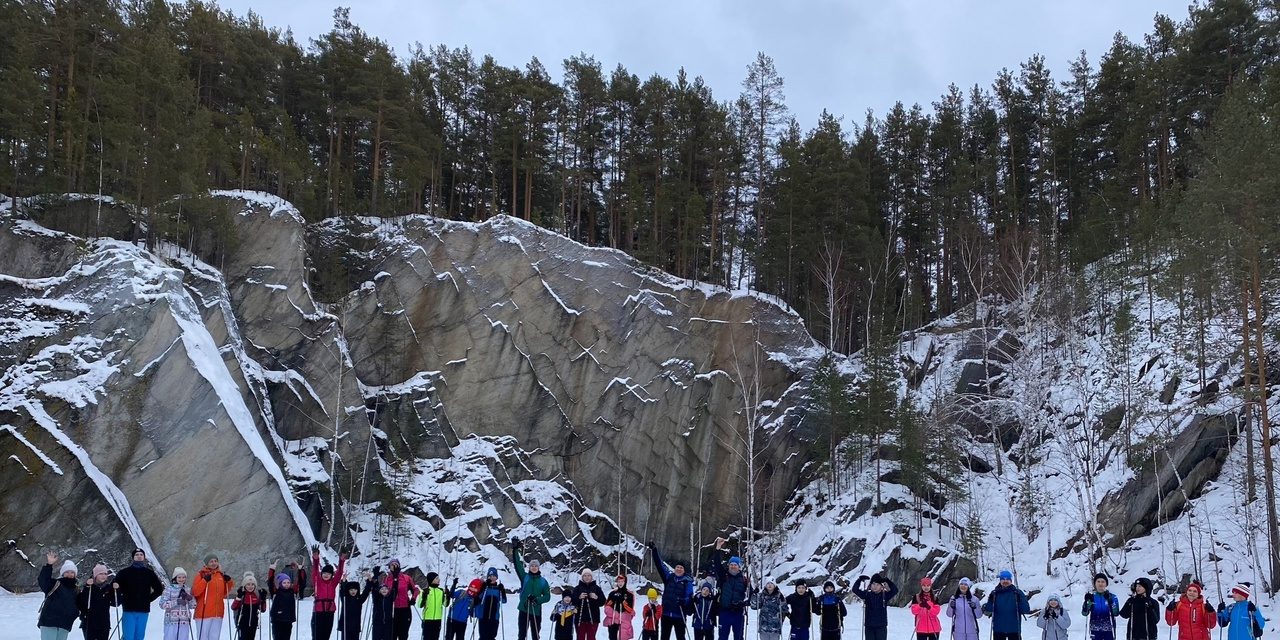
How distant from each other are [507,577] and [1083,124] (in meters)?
36.1

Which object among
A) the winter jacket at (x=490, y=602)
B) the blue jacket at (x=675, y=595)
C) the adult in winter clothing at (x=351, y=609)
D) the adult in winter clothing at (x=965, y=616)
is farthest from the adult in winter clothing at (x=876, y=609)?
the adult in winter clothing at (x=351, y=609)

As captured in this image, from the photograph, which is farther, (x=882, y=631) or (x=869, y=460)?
(x=869, y=460)

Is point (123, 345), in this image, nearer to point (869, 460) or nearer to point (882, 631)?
point (882, 631)

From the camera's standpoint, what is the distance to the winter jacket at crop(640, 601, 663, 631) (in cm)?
1368

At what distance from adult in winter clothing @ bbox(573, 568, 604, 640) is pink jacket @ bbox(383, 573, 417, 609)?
2694 mm

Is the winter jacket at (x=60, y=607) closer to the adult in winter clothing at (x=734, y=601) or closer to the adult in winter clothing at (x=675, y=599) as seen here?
the adult in winter clothing at (x=675, y=599)

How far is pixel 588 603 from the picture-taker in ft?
44.0

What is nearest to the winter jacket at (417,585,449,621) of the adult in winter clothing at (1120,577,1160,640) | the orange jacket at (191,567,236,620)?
the orange jacket at (191,567,236,620)

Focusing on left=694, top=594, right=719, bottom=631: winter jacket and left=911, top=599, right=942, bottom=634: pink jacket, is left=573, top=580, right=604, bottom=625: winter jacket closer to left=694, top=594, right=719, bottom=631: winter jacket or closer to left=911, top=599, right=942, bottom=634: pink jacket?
left=694, top=594, right=719, bottom=631: winter jacket

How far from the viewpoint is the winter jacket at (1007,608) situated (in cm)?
1295

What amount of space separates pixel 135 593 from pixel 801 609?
373 inches

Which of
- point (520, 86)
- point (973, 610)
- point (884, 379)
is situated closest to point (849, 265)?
point (884, 379)

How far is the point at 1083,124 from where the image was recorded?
43.8 meters

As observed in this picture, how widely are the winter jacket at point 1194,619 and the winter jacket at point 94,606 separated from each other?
14989 millimetres
